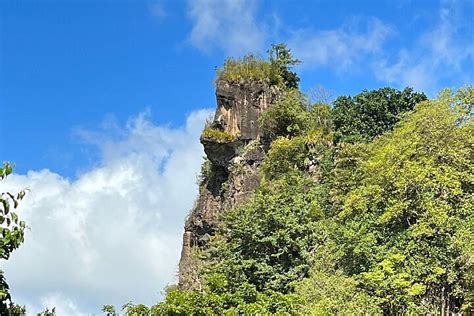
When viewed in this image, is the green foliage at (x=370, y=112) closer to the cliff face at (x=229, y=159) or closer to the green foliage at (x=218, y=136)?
the cliff face at (x=229, y=159)

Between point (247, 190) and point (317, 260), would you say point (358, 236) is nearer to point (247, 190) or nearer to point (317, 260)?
point (317, 260)

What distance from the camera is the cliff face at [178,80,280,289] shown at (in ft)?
99.8

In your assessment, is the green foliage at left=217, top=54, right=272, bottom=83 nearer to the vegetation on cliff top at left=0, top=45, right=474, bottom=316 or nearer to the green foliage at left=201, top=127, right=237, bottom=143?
the green foliage at left=201, top=127, right=237, bottom=143

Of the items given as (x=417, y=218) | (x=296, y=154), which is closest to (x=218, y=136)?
(x=296, y=154)

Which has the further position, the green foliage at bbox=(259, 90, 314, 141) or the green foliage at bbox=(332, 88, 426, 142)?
the green foliage at bbox=(259, 90, 314, 141)

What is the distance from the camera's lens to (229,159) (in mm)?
31672

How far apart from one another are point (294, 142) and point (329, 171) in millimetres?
3090

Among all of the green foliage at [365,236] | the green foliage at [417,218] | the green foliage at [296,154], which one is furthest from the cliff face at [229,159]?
the green foliage at [417,218]

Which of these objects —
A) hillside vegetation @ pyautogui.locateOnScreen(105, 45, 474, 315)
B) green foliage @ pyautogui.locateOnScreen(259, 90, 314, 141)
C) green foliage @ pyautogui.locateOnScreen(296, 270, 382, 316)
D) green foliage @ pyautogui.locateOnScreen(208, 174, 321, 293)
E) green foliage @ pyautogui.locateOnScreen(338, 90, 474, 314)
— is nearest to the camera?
green foliage @ pyautogui.locateOnScreen(296, 270, 382, 316)

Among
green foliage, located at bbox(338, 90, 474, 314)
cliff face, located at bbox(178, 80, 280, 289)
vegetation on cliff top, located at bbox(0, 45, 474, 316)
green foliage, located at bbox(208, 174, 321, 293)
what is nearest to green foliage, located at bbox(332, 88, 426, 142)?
vegetation on cliff top, located at bbox(0, 45, 474, 316)

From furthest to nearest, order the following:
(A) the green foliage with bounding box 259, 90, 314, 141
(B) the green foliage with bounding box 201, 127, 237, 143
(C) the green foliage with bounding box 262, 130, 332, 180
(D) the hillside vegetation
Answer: (B) the green foliage with bounding box 201, 127, 237, 143 → (A) the green foliage with bounding box 259, 90, 314, 141 → (C) the green foliage with bounding box 262, 130, 332, 180 → (D) the hillside vegetation

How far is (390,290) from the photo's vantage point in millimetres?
17219

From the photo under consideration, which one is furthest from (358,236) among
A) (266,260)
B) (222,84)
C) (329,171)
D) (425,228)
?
(222,84)

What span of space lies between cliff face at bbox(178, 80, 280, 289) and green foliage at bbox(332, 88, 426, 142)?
4212 mm
